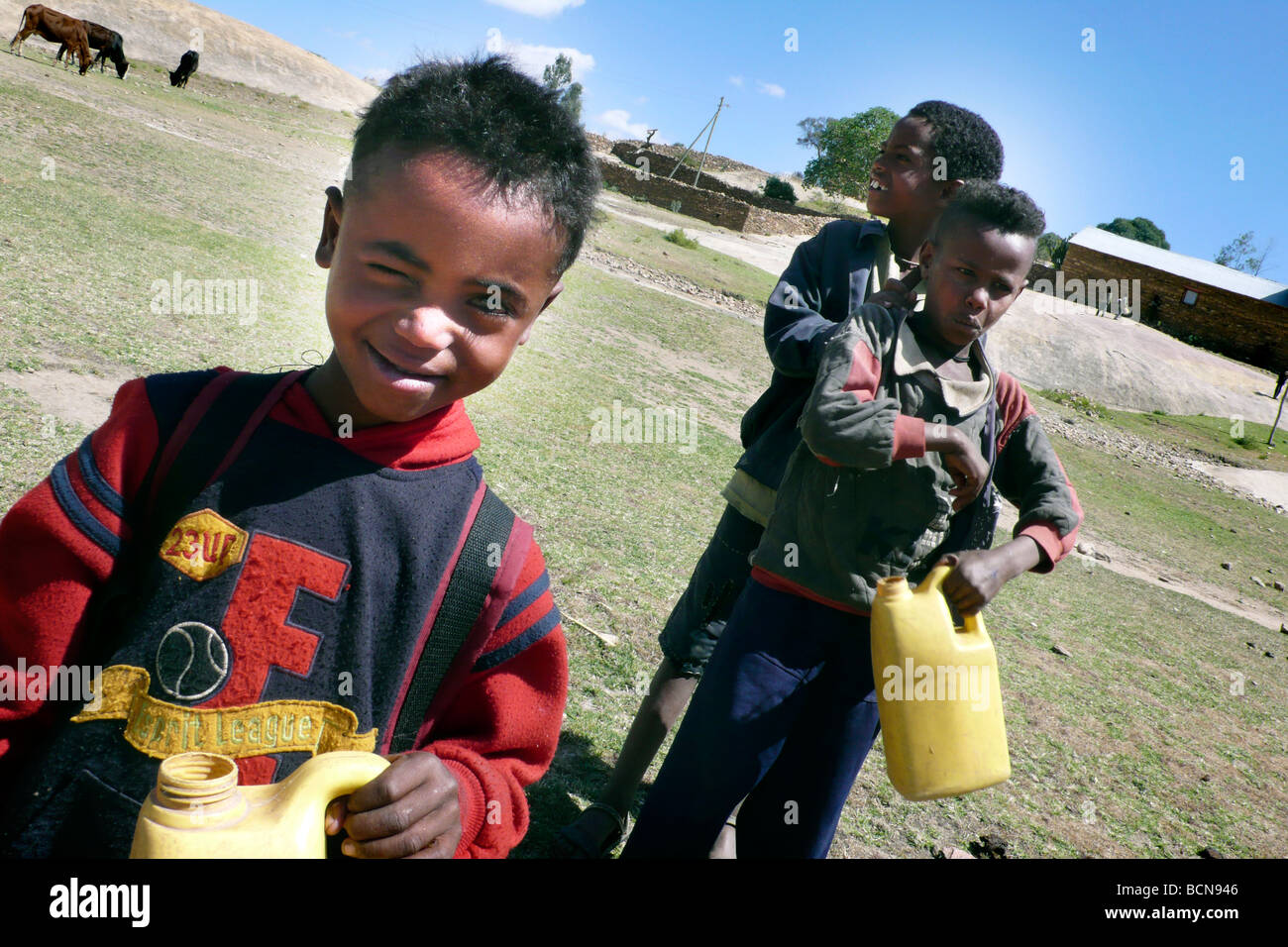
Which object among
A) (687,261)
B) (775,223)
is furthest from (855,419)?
(775,223)

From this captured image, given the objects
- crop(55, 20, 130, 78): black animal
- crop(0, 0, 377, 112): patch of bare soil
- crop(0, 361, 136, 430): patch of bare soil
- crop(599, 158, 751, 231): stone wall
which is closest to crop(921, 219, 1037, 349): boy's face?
crop(0, 361, 136, 430): patch of bare soil

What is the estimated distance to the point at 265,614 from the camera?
3.87 feet

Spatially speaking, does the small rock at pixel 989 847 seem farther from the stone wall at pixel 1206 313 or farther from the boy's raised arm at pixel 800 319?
the stone wall at pixel 1206 313

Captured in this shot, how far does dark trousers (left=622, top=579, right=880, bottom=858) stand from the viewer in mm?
1941

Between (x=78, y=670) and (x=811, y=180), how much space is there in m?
56.8

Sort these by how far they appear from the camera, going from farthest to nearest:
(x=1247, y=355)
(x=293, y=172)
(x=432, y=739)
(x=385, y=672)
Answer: (x=1247, y=355)
(x=293, y=172)
(x=432, y=739)
(x=385, y=672)

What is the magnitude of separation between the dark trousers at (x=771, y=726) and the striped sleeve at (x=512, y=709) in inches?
26.8

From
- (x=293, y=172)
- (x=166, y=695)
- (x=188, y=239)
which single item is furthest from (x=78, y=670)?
(x=293, y=172)

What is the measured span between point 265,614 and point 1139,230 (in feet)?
308

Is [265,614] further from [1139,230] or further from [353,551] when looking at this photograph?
[1139,230]

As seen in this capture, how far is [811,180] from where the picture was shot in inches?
2126

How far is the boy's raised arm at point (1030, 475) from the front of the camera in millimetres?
2047

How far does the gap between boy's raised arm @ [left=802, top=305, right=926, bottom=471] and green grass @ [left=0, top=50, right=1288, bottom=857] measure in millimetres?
1472
